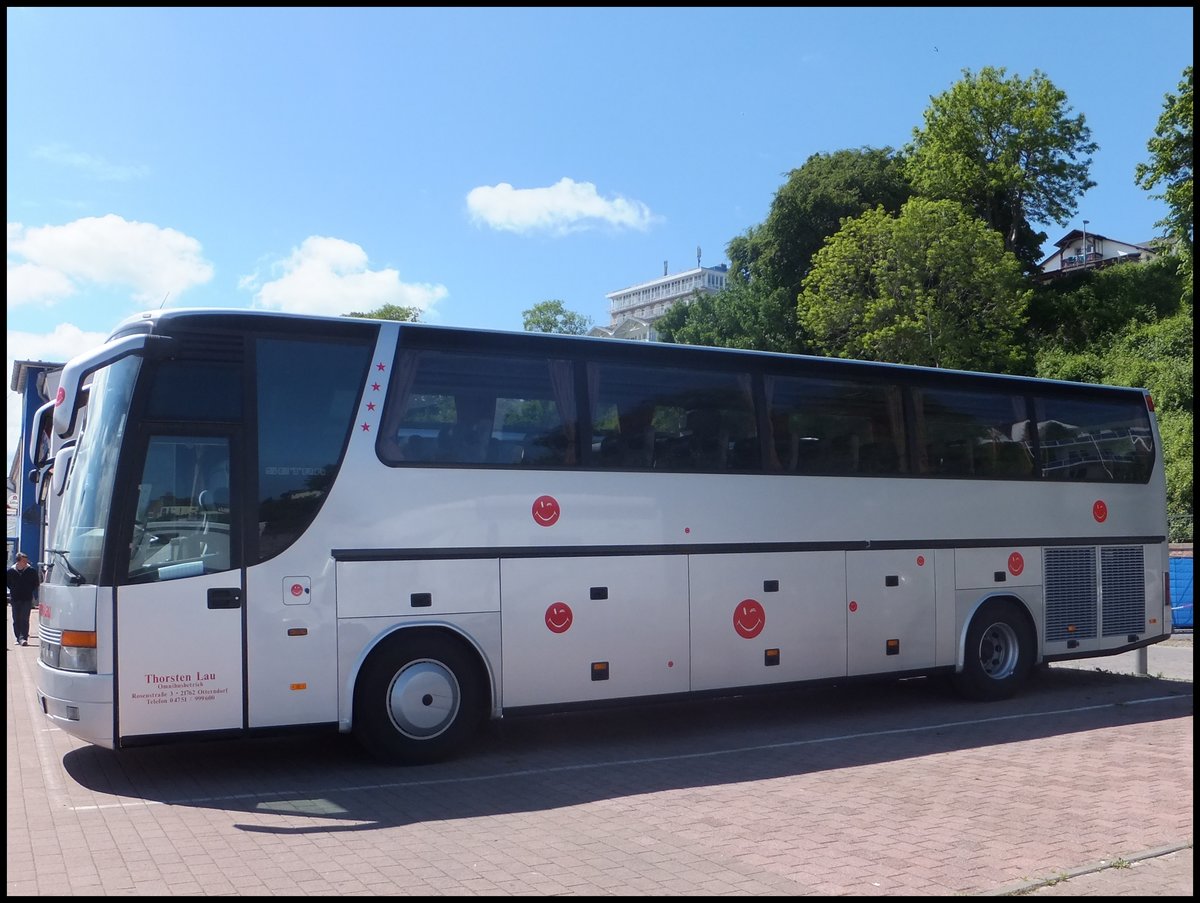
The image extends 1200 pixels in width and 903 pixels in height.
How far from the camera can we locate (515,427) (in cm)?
981

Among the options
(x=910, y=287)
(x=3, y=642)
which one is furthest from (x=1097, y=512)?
(x=910, y=287)

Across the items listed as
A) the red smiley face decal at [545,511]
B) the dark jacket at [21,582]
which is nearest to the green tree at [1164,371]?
the red smiley face decal at [545,511]

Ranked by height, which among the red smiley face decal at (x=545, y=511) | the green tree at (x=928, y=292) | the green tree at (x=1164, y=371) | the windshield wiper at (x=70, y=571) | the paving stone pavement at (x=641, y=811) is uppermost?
the green tree at (x=928, y=292)

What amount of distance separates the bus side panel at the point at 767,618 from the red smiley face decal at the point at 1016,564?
8.74 ft

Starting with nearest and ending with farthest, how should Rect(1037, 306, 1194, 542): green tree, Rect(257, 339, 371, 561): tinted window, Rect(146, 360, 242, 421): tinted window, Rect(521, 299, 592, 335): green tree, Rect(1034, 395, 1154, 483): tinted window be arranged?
Rect(146, 360, 242, 421): tinted window
Rect(257, 339, 371, 561): tinted window
Rect(1034, 395, 1154, 483): tinted window
Rect(1037, 306, 1194, 542): green tree
Rect(521, 299, 592, 335): green tree

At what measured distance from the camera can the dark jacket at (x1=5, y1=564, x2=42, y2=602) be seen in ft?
64.0

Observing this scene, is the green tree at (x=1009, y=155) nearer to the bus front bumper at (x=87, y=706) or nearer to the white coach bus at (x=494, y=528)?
the white coach bus at (x=494, y=528)

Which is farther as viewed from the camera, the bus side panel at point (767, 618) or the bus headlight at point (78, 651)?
the bus side panel at point (767, 618)

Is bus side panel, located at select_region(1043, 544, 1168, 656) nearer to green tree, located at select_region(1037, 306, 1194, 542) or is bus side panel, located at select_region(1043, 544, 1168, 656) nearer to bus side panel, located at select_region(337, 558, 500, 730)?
bus side panel, located at select_region(337, 558, 500, 730)

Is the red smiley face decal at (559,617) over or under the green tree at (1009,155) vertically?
under

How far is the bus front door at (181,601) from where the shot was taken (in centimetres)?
820

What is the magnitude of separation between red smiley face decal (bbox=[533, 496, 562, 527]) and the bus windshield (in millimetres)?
3422

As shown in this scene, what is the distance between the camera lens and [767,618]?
11.2 metres

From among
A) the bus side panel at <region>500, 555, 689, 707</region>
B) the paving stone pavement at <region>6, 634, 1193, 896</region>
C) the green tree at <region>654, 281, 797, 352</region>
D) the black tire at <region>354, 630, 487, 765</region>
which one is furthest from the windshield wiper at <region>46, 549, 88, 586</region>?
the green tree at <region>654, 281, 797, 352</region>
